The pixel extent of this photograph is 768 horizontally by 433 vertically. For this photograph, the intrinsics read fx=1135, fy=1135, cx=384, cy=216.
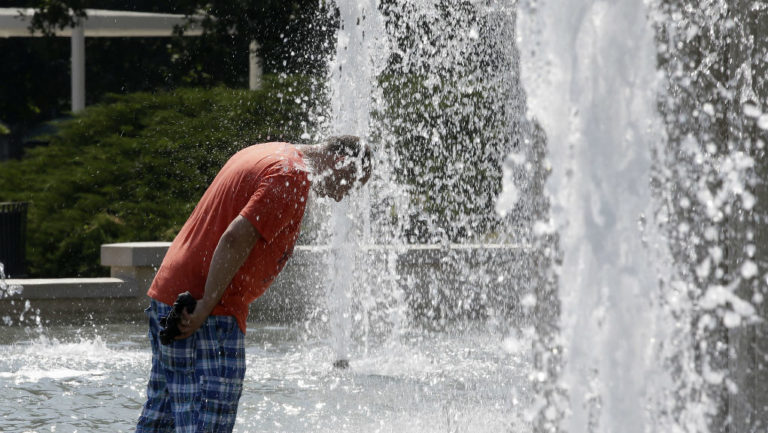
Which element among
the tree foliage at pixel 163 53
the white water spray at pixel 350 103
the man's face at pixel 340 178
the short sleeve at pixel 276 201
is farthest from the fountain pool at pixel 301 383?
the tree foliage at pixel 163 53

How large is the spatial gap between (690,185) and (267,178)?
1.34 meters

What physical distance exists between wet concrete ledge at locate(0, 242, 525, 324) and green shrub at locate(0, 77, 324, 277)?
191 cm

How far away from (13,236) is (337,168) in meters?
7.69

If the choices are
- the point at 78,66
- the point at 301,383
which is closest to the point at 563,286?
the point at 301,383

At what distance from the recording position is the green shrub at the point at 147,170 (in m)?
11.1

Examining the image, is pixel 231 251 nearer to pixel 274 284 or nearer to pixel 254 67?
pixel 274 284

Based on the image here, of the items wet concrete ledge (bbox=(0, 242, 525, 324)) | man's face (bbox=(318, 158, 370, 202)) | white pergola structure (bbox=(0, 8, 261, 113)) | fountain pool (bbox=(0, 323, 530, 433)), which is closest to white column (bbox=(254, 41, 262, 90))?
white pergola structure (bbox=(0, 8, 261, 113))

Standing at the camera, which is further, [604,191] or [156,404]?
[156,404]

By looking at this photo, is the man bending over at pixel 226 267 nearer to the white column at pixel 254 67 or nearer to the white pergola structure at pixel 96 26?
the white column at pixel 254 67

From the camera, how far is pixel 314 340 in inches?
319

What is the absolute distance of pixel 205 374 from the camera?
140 inches

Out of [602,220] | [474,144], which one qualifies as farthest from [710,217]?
[474,144]

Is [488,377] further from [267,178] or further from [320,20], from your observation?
[320,20]

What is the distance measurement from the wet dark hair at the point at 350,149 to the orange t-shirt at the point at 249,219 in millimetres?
127
